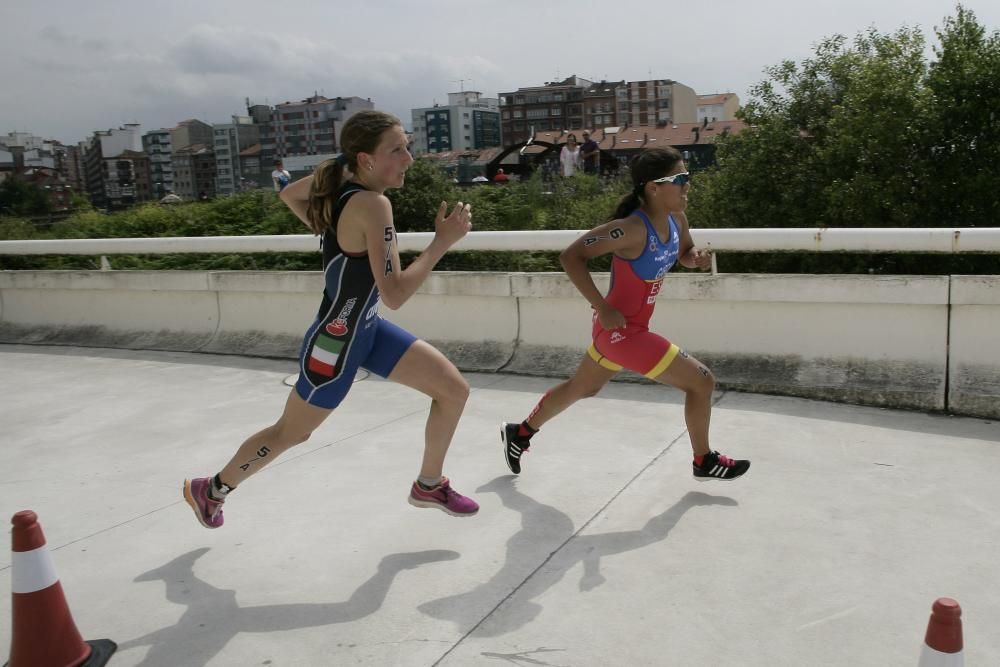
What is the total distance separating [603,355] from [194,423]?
10.3 ft

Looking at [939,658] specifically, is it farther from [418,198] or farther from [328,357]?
[418,198]

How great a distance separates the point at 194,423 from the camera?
6.50 m

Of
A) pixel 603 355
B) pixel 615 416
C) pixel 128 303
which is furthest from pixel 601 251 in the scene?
pixel 128 303

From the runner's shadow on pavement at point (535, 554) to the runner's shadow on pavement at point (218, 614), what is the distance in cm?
30

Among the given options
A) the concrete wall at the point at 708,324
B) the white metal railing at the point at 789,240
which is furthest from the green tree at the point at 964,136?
the concrete wall at the point at 708,324

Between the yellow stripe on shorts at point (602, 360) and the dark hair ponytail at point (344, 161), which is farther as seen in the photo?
the yellow stripe on shorts at point (602, 360)

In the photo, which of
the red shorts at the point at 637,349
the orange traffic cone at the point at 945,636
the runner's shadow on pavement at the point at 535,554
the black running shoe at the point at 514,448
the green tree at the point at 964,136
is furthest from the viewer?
the green tree at the point at 964,136

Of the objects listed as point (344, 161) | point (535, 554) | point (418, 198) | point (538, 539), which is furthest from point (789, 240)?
point (418, 198)

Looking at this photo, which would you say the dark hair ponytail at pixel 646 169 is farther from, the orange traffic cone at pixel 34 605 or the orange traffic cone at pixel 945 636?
the orange traffic cone at pixel 34 605

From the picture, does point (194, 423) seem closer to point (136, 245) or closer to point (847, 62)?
point (136, 245)

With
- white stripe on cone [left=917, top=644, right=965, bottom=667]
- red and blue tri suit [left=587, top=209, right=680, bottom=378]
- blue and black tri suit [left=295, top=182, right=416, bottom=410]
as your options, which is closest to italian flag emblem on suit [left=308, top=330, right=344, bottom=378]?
blue and black tri suit [left=295, top=182, right=416, bottom=410]

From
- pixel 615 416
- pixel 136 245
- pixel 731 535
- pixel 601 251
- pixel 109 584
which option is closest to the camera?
pixel 109 584

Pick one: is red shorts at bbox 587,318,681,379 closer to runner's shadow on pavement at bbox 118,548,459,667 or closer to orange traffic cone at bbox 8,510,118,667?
runner's shadow on pavement at bbox 118,548,459,667

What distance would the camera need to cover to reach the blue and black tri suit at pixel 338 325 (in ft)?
13.0
